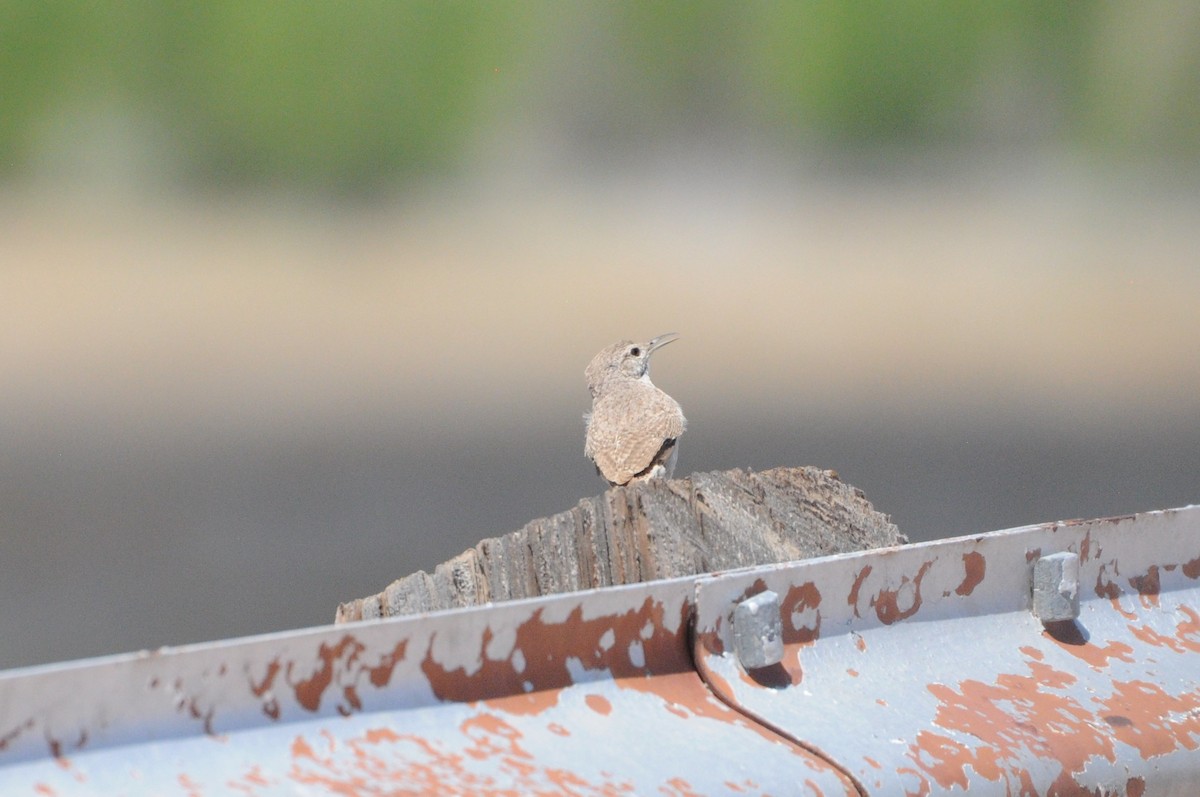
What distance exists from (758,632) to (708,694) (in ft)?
0.31

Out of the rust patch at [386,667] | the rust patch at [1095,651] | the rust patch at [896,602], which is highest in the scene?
the rust patch at [386,667]

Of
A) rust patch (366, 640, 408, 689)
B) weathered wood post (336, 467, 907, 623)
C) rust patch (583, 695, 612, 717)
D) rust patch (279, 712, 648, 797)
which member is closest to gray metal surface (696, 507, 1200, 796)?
rust patch (583, 695, 612, 717)

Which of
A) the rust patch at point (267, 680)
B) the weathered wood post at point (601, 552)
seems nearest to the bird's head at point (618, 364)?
the weathered wood post at point (601, 552)

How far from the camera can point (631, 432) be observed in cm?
539

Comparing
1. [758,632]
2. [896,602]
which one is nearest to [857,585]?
[896,602]

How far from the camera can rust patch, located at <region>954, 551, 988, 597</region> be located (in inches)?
67.2

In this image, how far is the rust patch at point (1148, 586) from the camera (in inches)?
75.4

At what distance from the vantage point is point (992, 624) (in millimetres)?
1732

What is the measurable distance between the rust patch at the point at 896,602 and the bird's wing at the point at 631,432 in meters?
3.55

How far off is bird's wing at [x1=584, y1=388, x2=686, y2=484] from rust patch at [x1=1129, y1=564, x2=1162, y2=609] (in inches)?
132

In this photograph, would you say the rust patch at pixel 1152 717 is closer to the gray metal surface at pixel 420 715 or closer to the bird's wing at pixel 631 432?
the gray metal surface at pixel 420 715

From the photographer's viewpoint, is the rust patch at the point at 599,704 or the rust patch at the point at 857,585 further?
the rust patch at the point at 857,585

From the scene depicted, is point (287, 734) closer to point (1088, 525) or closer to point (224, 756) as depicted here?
point (224, 756)

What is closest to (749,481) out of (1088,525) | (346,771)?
(1088,525)
